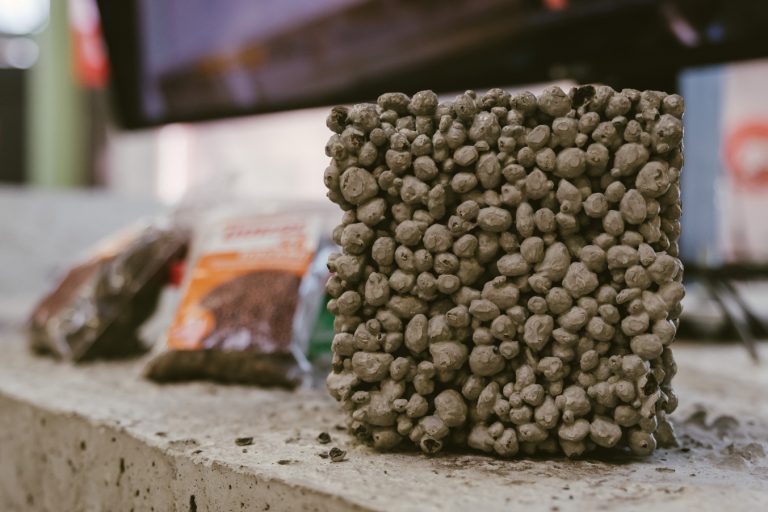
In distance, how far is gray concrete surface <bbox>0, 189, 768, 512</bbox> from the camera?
568 mm

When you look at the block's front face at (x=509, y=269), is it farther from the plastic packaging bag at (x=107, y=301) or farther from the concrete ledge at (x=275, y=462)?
the plastic packaging bag at (x=107, y=301)

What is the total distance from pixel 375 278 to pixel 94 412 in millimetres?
383

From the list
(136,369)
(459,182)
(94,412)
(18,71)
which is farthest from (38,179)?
(459,182)

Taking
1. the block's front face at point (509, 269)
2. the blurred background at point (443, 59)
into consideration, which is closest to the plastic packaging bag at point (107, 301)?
the blurred background at point (443, 59)

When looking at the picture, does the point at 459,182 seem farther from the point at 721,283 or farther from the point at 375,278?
the point at 721,283

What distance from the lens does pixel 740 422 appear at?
0.83 meters

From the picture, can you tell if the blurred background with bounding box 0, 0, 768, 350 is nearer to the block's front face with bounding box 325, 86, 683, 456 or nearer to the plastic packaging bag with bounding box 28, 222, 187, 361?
the plastic packaging bag with bounding box 28, 222, 187, 361

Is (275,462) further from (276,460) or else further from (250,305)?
(250,305)

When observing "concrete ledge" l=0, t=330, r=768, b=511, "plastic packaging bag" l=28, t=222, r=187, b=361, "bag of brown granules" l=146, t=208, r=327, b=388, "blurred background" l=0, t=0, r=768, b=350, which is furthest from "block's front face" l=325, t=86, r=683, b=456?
"blurred background" l=0, t=0, r=768, b=350

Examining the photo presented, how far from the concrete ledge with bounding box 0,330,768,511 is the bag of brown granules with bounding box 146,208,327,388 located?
0.04 meters

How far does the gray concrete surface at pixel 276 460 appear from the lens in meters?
0.57

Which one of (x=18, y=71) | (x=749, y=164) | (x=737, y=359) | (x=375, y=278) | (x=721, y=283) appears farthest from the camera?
(x=18, y=71)

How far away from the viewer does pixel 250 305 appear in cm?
101

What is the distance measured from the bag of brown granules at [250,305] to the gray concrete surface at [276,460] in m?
0.04
